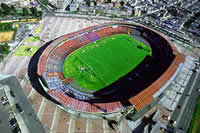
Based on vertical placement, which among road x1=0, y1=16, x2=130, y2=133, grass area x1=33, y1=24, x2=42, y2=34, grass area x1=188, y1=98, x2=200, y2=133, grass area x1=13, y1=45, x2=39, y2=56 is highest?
grass area x1=33, y1=24, x2=42, y2=34

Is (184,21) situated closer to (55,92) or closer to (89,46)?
(89,46)

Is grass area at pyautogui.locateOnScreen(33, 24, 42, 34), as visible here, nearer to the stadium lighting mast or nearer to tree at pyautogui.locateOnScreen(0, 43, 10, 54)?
tree at pyautogui.locateOnScreen(0, 43, 10, 54)

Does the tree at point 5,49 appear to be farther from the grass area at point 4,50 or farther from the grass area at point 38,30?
the grass area at point 38,30

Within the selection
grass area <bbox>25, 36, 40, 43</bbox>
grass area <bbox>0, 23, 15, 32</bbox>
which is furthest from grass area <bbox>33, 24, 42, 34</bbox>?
grass area <bbox>0, 23, 15, 32</bbox>

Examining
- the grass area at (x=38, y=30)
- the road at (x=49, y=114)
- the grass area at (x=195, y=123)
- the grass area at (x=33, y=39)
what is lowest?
the grass area at (x=195, y=123)

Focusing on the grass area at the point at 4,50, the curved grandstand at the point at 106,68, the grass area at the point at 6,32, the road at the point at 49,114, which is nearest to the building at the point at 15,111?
the road at the point at 49,114

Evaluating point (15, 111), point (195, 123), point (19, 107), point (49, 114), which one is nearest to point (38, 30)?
point (19, 107)
